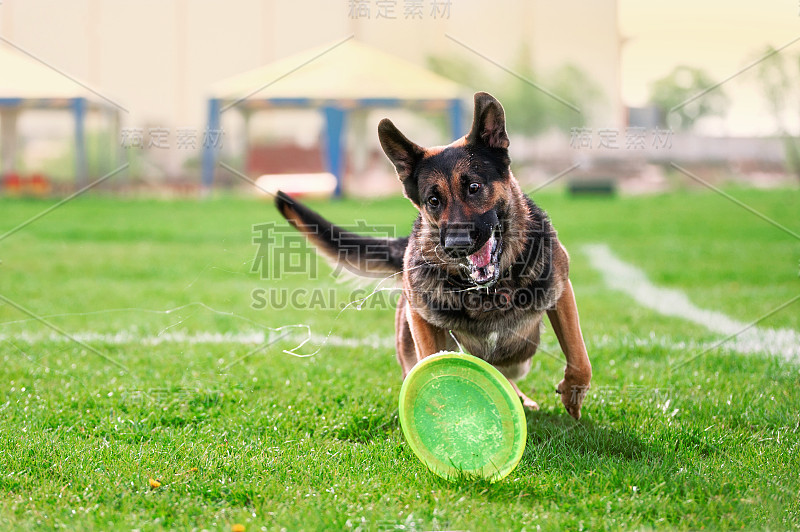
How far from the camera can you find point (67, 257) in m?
10.7

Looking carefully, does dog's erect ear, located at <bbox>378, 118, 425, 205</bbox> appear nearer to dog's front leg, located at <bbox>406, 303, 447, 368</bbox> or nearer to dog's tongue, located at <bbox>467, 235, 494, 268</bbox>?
dog's tongue, located at <bbox>467, 235, 494, 268</bbox>

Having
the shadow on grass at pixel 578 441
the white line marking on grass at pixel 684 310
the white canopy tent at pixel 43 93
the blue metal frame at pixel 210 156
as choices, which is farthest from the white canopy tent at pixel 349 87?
the shadow on grass at pixel 578 441

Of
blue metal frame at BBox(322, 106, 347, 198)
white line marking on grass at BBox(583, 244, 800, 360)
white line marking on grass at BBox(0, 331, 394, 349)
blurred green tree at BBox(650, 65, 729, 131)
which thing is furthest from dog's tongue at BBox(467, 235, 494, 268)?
blue metal frame at BBox(322, 106, 347, 198)

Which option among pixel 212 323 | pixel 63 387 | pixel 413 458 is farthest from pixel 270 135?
pixel 413 458

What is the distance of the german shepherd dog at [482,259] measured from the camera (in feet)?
11.2

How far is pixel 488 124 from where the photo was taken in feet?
11.6

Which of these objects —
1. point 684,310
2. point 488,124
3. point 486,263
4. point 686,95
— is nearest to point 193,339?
point 486,263

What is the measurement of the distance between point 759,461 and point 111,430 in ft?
10.0

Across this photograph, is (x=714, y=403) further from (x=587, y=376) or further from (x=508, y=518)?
(x=508, y=518)

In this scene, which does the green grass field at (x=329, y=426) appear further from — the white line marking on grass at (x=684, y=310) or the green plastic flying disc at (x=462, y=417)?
the white line marking on grass at (x=684, y=310)

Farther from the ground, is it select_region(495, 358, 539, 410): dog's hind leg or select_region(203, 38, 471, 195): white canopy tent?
select_region(203, 38, 471, 195): white canopy tent

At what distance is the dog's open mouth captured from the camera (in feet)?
11.2

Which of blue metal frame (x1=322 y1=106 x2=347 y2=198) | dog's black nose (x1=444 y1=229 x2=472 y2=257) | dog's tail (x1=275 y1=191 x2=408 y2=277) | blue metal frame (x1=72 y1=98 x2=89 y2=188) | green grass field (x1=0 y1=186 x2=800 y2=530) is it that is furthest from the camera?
blue metal frame (x1=322 y1=106 x2=347 y2=198)

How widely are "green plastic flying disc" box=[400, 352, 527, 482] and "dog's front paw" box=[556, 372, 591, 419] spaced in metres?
0.73
